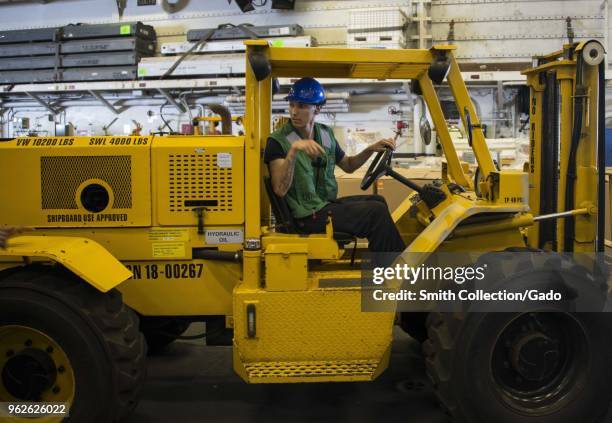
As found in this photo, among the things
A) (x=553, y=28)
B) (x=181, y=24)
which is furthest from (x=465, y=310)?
(x=181, y=24)

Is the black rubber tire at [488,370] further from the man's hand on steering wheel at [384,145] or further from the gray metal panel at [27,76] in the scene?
the gray metal panel at [27,76]

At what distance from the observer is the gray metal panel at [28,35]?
30.7ft

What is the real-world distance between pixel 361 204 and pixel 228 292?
3.34 ft

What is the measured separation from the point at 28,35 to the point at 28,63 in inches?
18.4

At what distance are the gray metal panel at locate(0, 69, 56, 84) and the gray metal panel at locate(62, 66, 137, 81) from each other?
0.28 m

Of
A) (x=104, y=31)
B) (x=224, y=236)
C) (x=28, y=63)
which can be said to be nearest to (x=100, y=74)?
(x=104, y=31)

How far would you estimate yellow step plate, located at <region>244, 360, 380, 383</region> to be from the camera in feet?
11.3

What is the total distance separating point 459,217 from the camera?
11.2ft

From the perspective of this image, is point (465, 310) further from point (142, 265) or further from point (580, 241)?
point (142, 265)

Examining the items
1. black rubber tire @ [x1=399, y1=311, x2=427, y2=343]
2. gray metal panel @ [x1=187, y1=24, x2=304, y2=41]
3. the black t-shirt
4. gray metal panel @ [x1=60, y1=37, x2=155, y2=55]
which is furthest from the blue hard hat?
gray metal panel @ [x1=60, y1=37, x2=155, y2=55]

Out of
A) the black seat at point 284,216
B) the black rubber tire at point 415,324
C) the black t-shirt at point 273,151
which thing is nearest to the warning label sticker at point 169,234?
the black seat at point 284,216

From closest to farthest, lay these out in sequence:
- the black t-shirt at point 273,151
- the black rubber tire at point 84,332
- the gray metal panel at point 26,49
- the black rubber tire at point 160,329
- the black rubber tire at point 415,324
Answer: the black rubber tire at point 84,332 → the black t-shirt at point 273,151 → the black rubber tire at point 160,329 → the black rubber tire at point 415,324 → the gray metal panel at point 26,49

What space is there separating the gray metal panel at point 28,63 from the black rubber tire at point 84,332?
7.12 meters

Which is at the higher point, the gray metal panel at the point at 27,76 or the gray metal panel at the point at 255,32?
the gray metal panel at the point at 255,32
